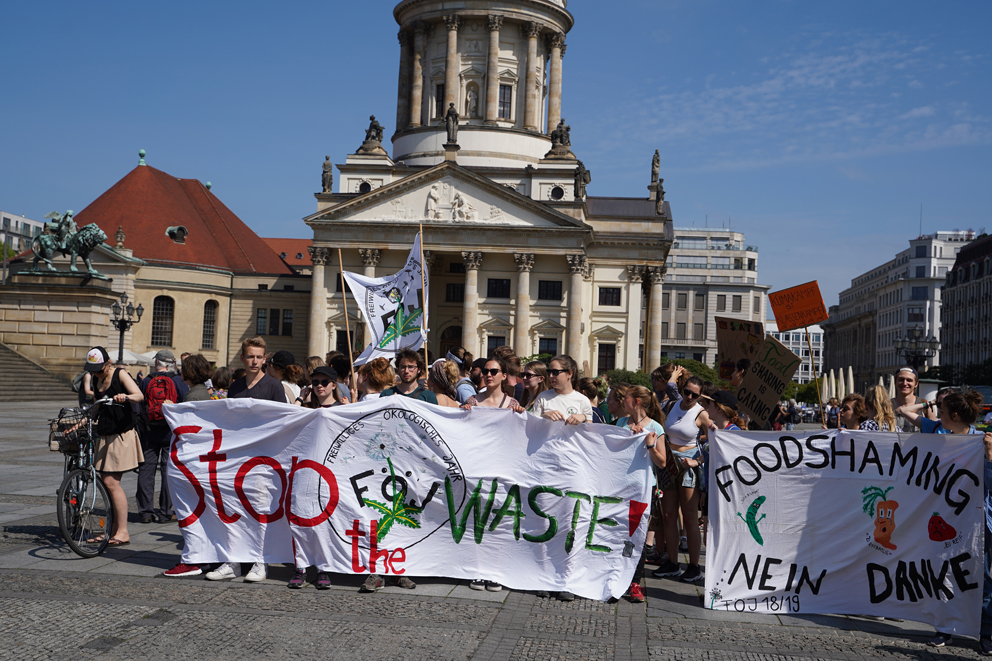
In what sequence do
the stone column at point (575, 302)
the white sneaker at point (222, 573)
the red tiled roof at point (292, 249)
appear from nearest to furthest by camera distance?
1. the white sneaker at point (222, 573)
2. the stone column at point (575, 302)
3. the red tiled roof at point (292, 249)

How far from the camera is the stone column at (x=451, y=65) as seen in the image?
63969mm

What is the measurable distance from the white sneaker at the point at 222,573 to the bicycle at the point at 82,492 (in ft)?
4.58

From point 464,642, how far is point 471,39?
6421 centimetres

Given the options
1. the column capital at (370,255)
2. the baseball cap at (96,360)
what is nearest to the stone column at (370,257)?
the column capital at (370,255)

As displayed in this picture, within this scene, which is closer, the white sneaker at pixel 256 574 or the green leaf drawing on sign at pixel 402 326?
the white sneaker at pixel 256 574

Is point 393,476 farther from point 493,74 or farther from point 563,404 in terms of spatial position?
point 493,74

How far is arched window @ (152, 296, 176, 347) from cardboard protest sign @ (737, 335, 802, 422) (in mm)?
56207

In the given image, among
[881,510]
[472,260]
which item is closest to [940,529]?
[881,510]

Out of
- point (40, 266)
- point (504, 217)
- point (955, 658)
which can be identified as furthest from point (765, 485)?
point (504, 217)

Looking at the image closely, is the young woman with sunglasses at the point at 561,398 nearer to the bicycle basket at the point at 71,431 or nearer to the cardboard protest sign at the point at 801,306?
the cardboard protest sign at the point at 801,306

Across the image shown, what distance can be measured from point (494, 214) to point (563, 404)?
159ft

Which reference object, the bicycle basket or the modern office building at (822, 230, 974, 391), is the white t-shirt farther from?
the modern office building at (822, 230, 974, 391)

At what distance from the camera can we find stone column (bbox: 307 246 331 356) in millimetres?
56750

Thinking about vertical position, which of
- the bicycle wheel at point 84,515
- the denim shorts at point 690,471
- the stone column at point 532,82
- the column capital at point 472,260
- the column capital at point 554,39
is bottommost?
the bicycle wheel at point 84,515
